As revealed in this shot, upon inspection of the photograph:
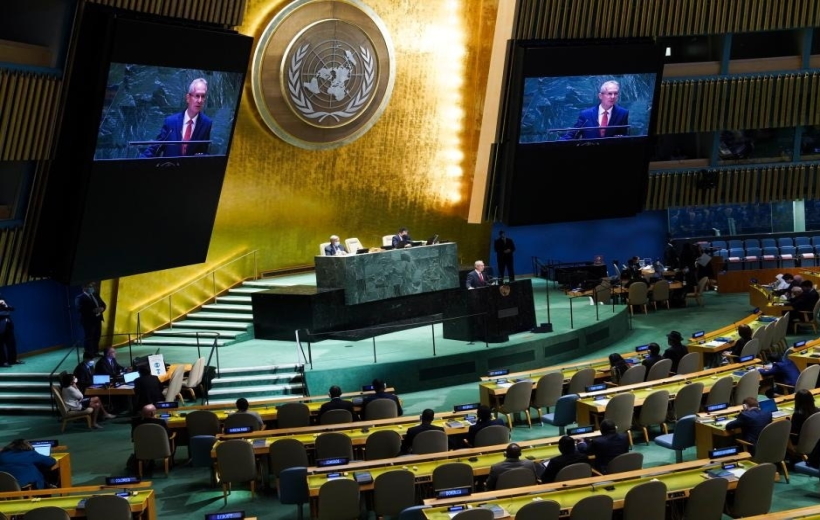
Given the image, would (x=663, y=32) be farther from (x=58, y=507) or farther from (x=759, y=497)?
(x=58, y=507)

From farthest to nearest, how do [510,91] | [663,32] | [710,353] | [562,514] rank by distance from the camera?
[663,32] < [510,91] < [710,353] < [562,514]

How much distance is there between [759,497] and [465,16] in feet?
56.7

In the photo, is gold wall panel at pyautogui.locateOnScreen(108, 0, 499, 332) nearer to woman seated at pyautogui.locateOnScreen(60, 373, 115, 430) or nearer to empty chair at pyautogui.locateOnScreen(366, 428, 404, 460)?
woman seated at pyautogui.locateOnScreen(60, 373, 115, 430)

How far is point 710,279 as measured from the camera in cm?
2750

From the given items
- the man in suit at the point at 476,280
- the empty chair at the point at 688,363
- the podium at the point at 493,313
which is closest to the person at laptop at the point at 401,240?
the man in suit at the point at 476,280

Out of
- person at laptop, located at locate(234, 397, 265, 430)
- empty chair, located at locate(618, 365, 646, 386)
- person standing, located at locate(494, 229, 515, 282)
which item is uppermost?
person standing, located at locate(494, 229, 515, 282)

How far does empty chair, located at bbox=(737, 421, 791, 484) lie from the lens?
11.6 meters

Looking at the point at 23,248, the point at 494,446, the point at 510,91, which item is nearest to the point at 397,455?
the point at 494,446

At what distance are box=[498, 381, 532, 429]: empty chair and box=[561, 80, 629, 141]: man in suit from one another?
29.0 ft

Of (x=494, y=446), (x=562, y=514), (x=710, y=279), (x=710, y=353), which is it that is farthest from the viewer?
(x=710, y=279)

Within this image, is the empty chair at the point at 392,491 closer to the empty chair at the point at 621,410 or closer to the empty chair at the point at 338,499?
the empty chair at the point at 338,499

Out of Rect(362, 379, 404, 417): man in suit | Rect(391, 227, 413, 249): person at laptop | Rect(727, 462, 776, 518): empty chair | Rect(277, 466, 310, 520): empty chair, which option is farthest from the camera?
Rect(391, 227, 413, 249): person at laptop

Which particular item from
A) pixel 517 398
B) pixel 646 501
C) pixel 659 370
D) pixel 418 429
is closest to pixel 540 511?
pixel 646 501

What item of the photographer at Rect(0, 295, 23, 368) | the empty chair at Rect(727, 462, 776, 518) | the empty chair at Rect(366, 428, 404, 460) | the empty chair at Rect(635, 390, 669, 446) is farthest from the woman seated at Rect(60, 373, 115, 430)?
the empty chair at Rect(727, 462, 776, 518)
